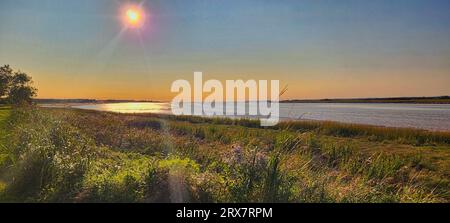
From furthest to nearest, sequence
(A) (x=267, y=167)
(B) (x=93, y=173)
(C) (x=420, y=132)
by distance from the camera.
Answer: (C) (x=420, y=132)
(B) (x=93, y=173)
(A) (x=267, y=167)

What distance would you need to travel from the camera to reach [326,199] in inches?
243

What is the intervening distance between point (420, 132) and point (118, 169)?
26.8 m

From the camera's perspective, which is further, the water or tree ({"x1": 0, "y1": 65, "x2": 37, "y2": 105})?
tree ({"x1": 0, "y1": 65, "x2": 37, "y2": 105})

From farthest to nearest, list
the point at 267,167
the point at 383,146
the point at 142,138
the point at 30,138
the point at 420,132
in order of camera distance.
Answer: the point at 420,132
the point at 383,146
the point at 142,138
the point at 30,138
the point at 267,167

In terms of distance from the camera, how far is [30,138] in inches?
404

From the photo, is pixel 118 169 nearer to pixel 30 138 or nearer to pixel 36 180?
pixel 36 180

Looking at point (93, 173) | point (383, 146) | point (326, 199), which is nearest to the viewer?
point (326, 199)

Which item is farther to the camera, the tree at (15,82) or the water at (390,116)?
the tree at (15,82)

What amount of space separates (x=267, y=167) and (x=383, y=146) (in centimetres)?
2020
